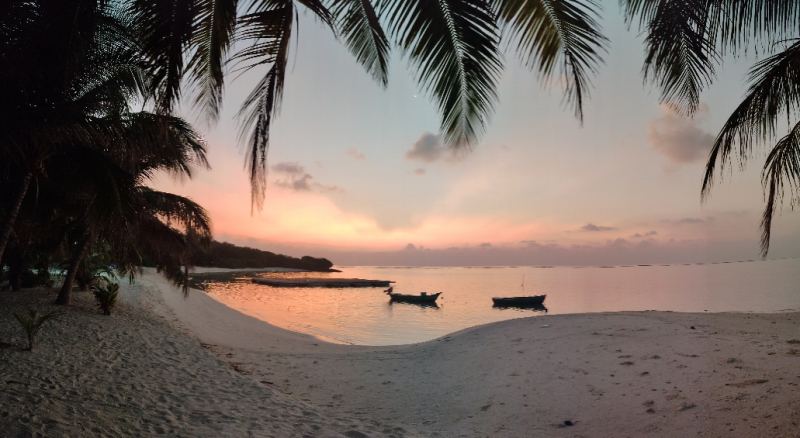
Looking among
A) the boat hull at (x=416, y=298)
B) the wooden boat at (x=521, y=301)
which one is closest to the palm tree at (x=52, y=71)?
the boat hull at (x=416, y=298)

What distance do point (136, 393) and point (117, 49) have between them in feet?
12.0

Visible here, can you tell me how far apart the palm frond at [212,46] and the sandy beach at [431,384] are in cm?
294

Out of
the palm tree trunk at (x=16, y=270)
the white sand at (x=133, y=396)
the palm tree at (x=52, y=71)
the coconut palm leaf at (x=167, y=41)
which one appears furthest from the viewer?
the palm tree trunk at (x=16, y=270)

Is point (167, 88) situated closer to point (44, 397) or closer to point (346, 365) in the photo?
point (44, 397)

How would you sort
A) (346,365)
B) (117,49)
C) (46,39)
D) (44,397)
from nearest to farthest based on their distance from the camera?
(46,39) → (117,49) → (44,397) → (346,365)

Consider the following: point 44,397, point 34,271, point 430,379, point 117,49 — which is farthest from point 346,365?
point 34,271

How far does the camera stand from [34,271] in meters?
15.1

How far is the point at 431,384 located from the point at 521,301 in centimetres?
2301

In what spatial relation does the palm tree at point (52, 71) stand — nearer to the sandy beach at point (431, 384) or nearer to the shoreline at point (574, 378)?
the sandy beach at point (431, 384)

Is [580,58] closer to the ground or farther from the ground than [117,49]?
closer to the ground

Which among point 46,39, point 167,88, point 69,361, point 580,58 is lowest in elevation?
point 69,361

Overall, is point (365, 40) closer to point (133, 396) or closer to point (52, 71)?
point (52, 71)

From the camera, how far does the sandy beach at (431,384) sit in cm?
407

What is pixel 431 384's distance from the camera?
6.92 m
